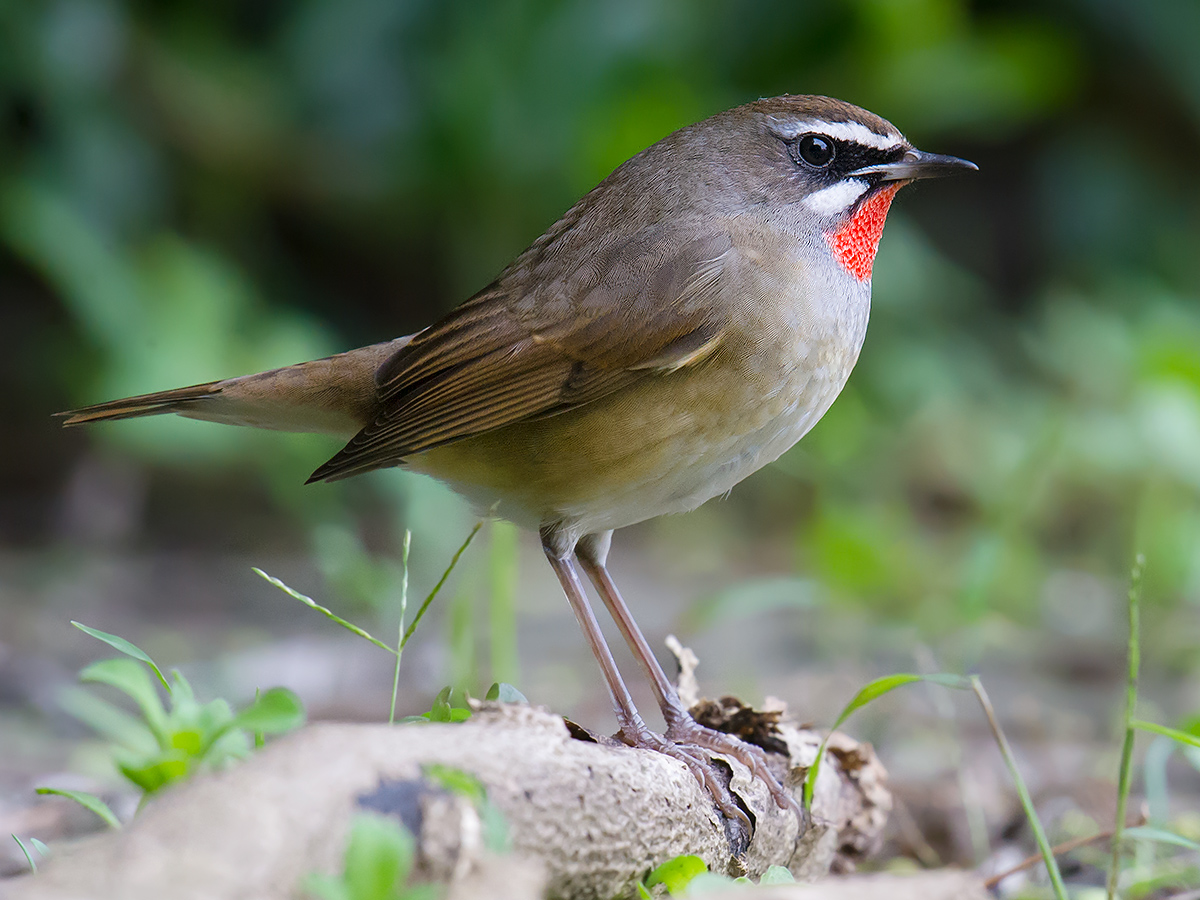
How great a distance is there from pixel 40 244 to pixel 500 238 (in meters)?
2.35

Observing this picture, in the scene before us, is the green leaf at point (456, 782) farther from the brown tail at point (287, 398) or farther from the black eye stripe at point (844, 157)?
the black eye stripe at point (844, 157)

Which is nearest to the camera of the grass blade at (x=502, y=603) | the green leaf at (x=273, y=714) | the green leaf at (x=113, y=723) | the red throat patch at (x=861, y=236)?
the green leaf at (x=273, y=714)

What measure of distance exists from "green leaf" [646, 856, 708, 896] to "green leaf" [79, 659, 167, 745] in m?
0.87

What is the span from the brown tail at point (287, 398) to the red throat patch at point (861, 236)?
1.35m

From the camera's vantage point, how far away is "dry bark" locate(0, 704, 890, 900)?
1791 mm

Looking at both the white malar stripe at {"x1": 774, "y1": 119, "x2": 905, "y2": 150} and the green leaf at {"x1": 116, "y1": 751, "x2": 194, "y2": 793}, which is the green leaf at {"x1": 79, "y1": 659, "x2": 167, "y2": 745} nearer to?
the green leaf at {"x1": 116, "y1": 751, "x2": 194, "y2": 793}

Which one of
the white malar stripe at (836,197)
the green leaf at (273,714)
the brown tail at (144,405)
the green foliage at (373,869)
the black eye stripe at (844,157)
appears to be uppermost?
the black eye stripe at (844,157)

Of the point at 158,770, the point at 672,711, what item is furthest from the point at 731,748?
the point at 158,770

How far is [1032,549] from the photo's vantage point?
264 inches

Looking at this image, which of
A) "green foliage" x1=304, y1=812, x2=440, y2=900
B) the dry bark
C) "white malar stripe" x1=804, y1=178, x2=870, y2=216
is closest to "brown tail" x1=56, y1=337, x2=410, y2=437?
"white malar stripe" x1=804, y1=178, x2=870, y2=216

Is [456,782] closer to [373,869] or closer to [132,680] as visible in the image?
[373,869]

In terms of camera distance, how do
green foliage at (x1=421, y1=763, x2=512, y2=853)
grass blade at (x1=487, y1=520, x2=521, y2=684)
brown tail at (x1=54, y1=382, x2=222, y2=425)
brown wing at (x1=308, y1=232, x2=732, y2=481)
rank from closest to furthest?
green foliage at (x1=421, y1=763, x2=512, y2=853) → brown wing at (x1=308, y1=232, x2=732, y2=481) → brown tail at (x1=54, y1=382, x2=222, y2=425) → grass blade at (x1=487, y1=520, x2=521, y2=684)

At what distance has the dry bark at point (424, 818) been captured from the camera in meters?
1.79

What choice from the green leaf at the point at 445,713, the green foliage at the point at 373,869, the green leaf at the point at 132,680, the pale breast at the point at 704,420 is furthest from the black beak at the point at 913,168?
the green foliage at the point at 373,869
